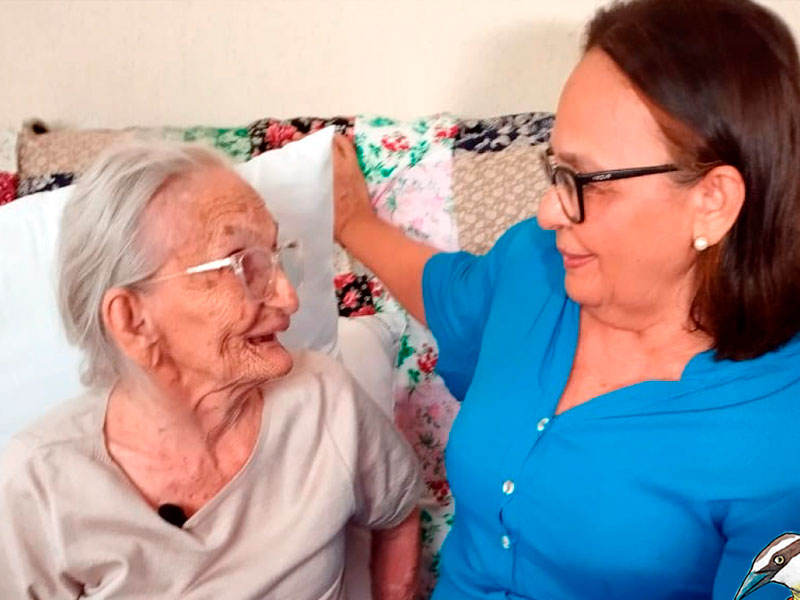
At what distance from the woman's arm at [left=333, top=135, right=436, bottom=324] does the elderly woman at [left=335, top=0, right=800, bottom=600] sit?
270 millimetres

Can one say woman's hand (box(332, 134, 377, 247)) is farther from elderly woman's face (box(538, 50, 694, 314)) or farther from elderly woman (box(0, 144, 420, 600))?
elderly woman's face (box(538, 50, 694, 314))

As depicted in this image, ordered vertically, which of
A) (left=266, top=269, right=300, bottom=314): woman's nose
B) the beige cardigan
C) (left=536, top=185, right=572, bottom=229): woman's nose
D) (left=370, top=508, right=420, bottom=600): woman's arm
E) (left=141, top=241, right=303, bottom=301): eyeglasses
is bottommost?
(left=370, top=508, right=420, bottom=600): woman's arm

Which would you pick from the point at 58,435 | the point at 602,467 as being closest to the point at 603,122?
the point at 602,467

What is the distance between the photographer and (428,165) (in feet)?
4.93

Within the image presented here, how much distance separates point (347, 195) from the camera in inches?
59.1

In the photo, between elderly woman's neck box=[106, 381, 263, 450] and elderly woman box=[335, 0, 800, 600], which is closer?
elderly woman box=[335, 0, 800, 600]

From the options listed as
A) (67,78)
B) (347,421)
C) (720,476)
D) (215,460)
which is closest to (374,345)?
(347,421)

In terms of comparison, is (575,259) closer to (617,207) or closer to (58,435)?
(617,207)

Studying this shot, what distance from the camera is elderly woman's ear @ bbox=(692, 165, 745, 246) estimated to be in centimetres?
95

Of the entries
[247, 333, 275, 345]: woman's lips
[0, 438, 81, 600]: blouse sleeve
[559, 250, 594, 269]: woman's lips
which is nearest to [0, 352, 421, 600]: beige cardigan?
[0, 438, 81, 600]: blouse sleeve

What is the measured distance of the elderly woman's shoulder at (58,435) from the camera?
3.41 ft

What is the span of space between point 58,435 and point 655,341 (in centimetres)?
82

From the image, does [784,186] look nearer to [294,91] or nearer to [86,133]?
[294,91]

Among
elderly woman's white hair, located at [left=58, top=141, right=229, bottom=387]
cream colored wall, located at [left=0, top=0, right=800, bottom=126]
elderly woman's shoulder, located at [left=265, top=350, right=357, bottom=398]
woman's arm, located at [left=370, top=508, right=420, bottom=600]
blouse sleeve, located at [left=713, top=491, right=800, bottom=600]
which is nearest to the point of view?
blouse sleeve, located at [left=713, top=491, right=800, bottom=600]
